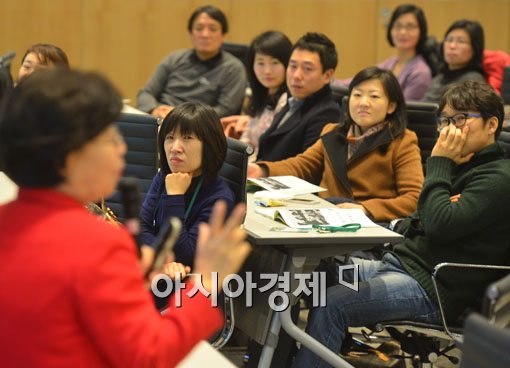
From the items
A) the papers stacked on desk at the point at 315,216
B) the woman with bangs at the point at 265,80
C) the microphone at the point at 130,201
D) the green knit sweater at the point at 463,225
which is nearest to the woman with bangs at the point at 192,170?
the papers stacked on desk at the point at 315,216

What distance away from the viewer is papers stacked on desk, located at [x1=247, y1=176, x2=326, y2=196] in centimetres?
334

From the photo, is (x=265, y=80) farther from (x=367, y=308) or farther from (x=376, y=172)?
(x=367, y=308)

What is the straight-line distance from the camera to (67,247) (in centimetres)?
128

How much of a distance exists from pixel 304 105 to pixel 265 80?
0.45 meters

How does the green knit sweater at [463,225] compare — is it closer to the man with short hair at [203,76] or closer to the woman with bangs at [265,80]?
the woman with bangs at [265,80]

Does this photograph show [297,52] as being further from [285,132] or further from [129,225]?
[129,225]

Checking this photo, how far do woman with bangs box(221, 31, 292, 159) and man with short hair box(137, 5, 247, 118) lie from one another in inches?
28.8

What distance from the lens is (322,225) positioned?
289 centimetres

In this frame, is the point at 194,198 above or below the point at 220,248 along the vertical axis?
below

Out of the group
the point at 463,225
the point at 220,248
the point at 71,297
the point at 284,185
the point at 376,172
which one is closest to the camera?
the point at 71,297

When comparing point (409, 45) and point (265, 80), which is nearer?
point (265, 80)

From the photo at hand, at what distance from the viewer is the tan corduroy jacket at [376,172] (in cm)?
349

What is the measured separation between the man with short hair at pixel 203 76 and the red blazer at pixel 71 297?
14.0 feet

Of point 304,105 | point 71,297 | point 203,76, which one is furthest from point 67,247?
point 203,76
